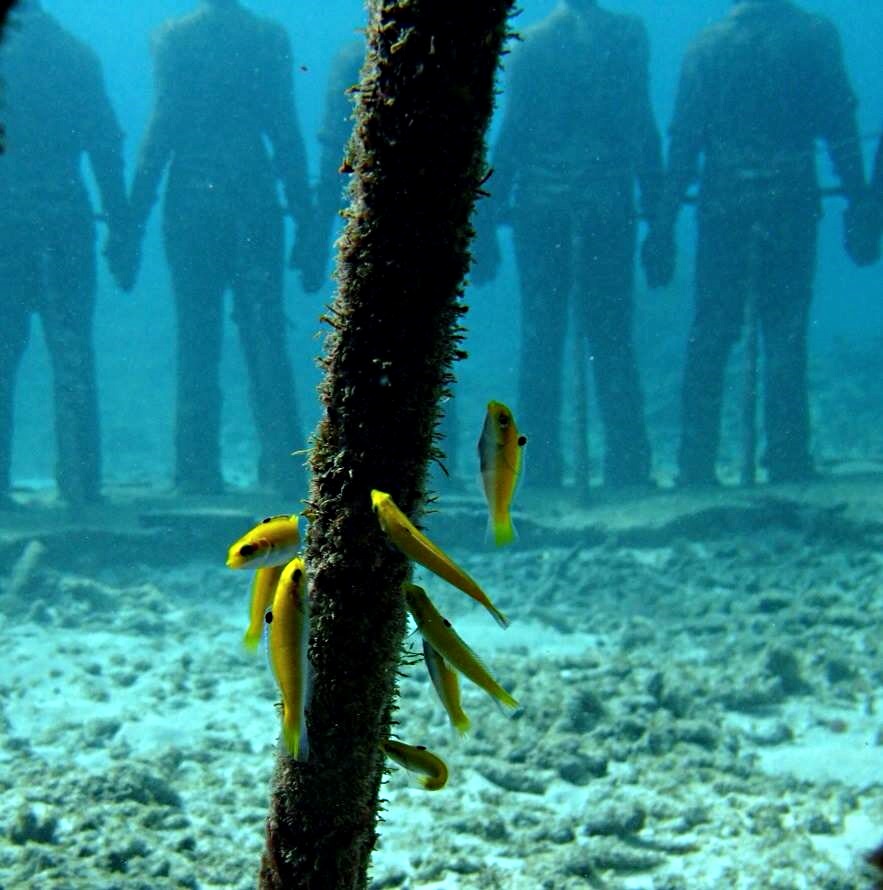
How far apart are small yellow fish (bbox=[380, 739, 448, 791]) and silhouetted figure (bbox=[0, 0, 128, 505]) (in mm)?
14741

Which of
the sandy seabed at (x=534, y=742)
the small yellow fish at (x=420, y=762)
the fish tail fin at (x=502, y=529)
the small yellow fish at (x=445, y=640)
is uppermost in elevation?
the fish tail fin at (x=502, y=529)

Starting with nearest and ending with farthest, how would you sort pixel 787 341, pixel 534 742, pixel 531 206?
pixel 534 742 < pixel 787 341 < pixel 531 206

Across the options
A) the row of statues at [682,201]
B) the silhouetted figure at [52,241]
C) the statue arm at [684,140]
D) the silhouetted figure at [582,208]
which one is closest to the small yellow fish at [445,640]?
the row of statues at [682,201]

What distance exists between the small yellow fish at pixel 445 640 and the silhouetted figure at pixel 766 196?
15.2 meters

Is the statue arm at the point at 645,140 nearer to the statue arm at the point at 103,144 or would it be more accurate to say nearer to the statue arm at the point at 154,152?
the statue arm at the point at 154,152

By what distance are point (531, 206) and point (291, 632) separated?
1700 centimetres

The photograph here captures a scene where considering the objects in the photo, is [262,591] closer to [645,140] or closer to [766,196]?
[766,196]

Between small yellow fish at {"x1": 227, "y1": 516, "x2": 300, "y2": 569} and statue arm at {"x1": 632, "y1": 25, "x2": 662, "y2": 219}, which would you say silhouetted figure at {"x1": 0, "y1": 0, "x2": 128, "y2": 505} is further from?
small yellow fish at {"x1": 227, "y1": 516, "x2": 300, "y2": 569}

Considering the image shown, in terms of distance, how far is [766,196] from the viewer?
1614cm

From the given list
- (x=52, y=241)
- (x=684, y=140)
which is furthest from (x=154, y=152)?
(x=684, y=140)

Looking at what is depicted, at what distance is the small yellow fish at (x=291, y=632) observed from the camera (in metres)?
1.88

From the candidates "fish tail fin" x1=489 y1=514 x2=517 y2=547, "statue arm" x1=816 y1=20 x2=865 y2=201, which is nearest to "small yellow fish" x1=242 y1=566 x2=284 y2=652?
"fish tail fin" x1=489 y1=514 x2=517 y2=547

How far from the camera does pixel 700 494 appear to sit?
1510 cm

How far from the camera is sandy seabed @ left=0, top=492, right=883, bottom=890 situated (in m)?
4.26
